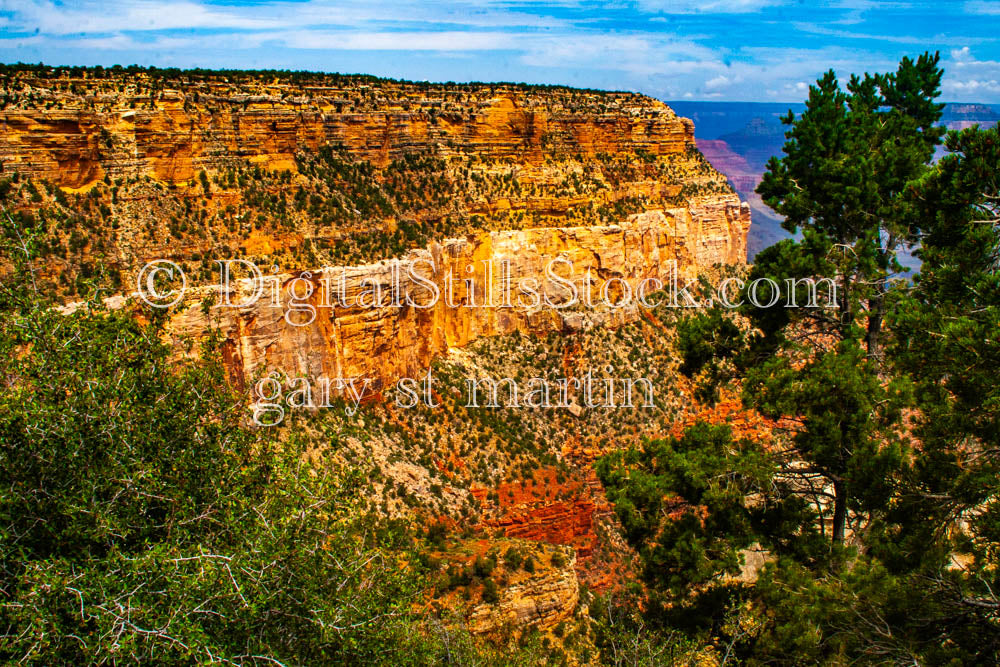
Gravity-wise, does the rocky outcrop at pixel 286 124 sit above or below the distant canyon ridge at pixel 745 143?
below

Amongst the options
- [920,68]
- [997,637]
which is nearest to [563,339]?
[920,68]

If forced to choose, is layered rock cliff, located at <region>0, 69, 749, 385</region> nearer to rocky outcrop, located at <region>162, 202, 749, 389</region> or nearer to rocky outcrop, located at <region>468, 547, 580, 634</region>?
rocky outcrop, located at <region>162, 202, 749, 389</region>

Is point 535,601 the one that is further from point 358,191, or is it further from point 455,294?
point 358,191

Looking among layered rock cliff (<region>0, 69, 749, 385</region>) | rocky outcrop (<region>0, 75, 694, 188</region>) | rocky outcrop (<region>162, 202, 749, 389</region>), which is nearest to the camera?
rocky outcrop (<region>0, 75, 694, 188</region>)

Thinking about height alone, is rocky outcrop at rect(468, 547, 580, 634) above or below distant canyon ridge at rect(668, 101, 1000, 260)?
below

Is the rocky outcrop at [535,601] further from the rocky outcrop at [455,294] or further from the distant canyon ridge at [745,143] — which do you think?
the distant canyon ridge at [745,143]

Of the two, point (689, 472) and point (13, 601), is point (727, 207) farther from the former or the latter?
point (13, 601)

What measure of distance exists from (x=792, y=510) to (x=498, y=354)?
994 inches

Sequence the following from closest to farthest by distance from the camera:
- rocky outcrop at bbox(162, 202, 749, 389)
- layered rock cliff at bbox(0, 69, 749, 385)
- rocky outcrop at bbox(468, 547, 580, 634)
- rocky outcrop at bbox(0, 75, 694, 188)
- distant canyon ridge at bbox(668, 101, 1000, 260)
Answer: rocky outcrop at bbox(468, 547, 580, 634), rocky outcrop at bbox(0, 75, 694, 188), layered rock cliff at bbox(0, 69, 749, 385), rocky outcrop at bbox(162, 202, 749, 389), distant canyon ridge at bbox(668, 101, 1000, 260)

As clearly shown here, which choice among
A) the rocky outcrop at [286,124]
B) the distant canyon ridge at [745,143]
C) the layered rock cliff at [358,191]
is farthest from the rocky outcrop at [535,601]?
the distant canyon ridge at [745,143]

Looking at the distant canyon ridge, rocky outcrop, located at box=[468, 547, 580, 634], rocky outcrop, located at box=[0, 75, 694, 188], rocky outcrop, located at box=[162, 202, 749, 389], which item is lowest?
rocky outcrop, located at box=[468, 547, 580, 634]

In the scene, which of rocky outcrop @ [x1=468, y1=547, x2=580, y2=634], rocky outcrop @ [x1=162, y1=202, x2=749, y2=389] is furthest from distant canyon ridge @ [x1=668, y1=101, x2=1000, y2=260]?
rocky outcrop @ [x1=468, y1=547, x2=580, y2=634]

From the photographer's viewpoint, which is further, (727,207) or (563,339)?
(727,207)

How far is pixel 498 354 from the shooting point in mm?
40094
